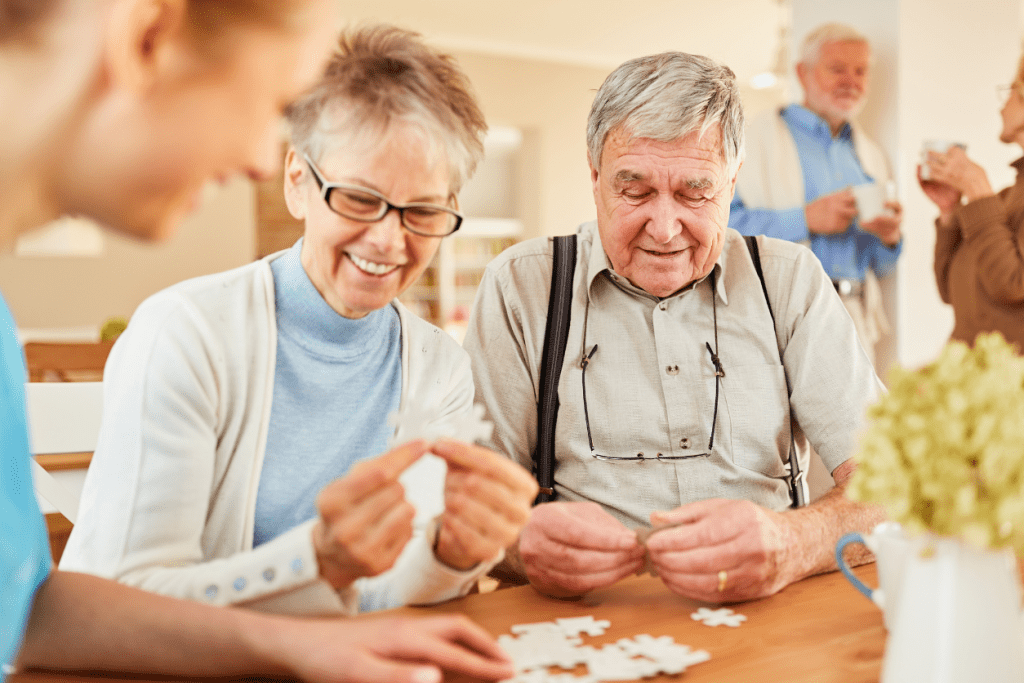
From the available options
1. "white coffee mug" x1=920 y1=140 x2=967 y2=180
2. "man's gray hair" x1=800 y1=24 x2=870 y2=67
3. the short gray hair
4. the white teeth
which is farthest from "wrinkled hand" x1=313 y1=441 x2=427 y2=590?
"man's gray hair" x1=800 y1=24 x2=870 y2=67

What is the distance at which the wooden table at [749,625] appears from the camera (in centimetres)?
89

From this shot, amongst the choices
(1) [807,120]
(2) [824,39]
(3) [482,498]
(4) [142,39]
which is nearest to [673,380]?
(3) [482,498]

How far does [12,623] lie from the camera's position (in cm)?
75

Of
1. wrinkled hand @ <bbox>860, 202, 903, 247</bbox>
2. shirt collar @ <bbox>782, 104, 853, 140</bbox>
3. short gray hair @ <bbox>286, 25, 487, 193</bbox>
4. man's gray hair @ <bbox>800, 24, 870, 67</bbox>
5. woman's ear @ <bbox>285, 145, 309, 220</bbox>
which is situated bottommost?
wrinkled hand @ <bbox>860, 202, 903, 247</bbox>

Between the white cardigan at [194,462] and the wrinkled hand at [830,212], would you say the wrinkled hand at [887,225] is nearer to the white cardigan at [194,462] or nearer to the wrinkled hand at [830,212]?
the wrinkled hand at [830,212]

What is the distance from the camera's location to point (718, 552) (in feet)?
3.49

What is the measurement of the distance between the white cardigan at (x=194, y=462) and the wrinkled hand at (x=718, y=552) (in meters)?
0.41

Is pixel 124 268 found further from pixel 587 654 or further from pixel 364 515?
pixel 587 654

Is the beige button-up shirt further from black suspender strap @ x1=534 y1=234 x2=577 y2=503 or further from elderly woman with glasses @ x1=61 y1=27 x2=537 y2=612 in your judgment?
elderly woman with glasses @ x1=61 y1=27 x2=537 y2=612

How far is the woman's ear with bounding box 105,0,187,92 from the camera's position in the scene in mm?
710

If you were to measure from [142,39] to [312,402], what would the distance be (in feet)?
1.24

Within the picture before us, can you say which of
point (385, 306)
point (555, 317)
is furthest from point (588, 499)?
point (385, 306)

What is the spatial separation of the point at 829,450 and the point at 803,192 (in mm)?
1398

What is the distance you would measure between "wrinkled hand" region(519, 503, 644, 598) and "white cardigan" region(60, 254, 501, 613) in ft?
0.94
